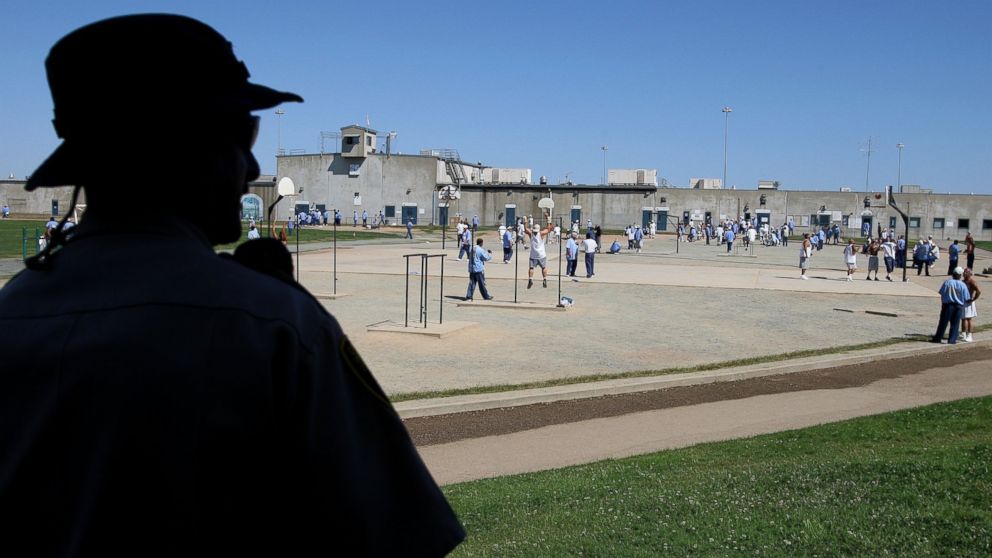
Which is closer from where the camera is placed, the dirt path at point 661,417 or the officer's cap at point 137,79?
the officer's cap at point 137,79

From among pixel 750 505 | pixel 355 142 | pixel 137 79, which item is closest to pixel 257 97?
pixel 137 79

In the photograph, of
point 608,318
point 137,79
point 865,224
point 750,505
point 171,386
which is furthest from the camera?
point 865,224

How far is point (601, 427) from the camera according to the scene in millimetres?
11797

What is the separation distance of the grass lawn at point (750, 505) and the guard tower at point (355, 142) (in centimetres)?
7871

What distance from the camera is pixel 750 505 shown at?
691 centimetres

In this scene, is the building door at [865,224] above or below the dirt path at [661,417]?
above

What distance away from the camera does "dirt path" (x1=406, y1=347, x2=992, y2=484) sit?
1045 cm

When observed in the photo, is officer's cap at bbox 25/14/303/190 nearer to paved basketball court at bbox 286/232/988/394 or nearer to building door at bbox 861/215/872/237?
paved basketball court at bbox 286/232/988/394

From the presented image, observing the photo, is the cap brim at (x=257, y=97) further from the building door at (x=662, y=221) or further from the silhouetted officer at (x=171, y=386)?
the building door at (x=662, y=221)

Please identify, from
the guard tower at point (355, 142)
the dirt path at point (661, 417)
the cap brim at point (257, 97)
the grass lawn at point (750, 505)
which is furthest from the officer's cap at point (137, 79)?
the guard tower at point (355, 142)

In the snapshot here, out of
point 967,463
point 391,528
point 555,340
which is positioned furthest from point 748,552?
point 555,340

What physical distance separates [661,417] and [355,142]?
76954 millimetres

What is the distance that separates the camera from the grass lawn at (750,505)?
5.97 m

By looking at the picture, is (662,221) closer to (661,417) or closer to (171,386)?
(661,417)
